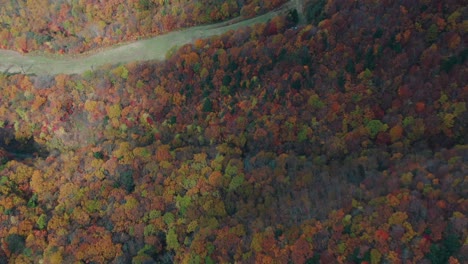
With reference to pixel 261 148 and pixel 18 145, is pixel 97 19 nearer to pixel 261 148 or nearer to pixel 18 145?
pixel 18 145

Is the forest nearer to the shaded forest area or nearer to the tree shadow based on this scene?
the tree shadow

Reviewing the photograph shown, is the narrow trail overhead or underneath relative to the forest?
overhead

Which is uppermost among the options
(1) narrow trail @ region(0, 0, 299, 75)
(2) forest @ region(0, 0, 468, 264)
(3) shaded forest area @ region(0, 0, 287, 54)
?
(3) shaded forest area @ region(0, 0, 287, 54)

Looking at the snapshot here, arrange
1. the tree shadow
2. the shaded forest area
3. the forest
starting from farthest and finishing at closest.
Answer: the shaded forest area
the tree shadow
the forest

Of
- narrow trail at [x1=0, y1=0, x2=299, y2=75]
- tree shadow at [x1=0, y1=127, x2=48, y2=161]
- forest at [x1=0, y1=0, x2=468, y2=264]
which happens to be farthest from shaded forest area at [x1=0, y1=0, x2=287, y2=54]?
tree shadow at [x1=0, y1=127, x2=48, y2=161]

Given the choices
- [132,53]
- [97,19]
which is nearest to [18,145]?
[132,53]

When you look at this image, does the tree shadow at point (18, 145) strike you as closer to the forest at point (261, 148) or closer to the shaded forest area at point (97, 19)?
the forest at point (261, 148)

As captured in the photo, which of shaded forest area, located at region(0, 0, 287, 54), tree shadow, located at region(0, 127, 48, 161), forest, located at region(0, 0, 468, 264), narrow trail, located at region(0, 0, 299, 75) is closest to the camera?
forest, located at region(0, 0, 468, 264)
